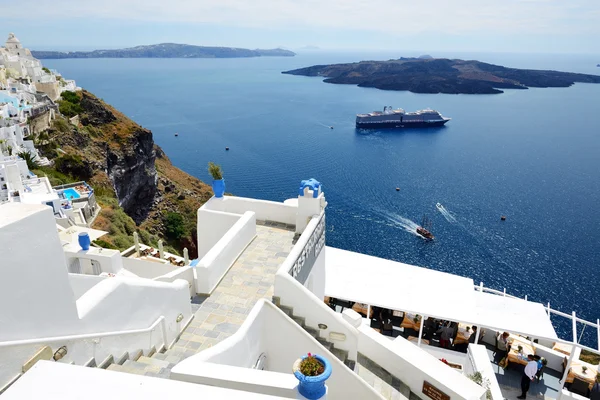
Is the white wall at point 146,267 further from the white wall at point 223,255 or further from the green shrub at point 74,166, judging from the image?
the green shrub at point 74,166

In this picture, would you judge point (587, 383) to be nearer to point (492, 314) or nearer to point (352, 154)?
point (492, 314)

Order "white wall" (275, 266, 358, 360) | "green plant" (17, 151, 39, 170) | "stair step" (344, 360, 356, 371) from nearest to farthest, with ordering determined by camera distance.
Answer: "stair step" (344, 360, 356, 371)
"white wall" (275, 266, 358, 360)
"green plant" (17, 151, 39, 170)

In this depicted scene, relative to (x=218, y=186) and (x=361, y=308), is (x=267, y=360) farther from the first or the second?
(x=361, y=308)

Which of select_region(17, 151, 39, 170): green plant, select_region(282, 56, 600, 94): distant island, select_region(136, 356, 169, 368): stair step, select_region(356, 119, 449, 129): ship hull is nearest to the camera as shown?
select_region(136, 356, 169, 368): stair step

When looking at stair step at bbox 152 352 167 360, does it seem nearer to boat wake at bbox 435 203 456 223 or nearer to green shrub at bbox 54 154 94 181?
green shrub at bbox 54 154 94 181

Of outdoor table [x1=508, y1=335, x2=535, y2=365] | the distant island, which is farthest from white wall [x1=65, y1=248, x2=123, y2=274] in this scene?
the distant island

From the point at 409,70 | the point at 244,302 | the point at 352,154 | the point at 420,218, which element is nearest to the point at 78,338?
the point at 244,302
